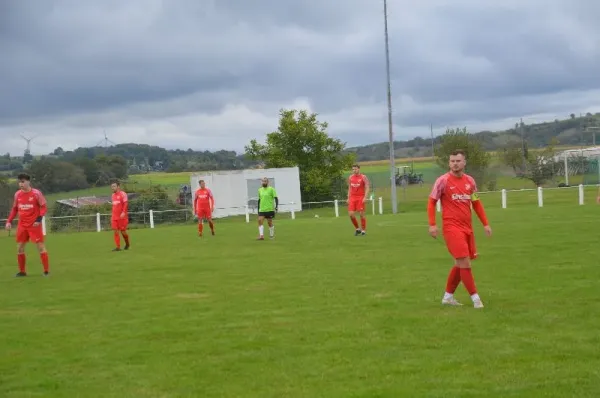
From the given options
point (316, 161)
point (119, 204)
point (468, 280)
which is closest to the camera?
point (468, 280)

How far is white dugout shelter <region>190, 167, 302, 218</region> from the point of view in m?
55.3

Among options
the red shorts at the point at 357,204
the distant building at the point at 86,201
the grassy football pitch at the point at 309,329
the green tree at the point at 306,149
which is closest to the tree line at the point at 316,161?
the green tree at the point at 306,149

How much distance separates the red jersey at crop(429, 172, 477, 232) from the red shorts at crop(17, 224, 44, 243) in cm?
946

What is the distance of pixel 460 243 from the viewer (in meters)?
10.6

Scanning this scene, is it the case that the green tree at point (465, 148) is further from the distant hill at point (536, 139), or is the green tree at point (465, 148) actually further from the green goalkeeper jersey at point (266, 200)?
the green goalkeeper jersey at point (266, 200)

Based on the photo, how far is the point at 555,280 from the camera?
1282 cm

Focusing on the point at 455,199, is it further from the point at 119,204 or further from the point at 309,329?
the point at 119,204

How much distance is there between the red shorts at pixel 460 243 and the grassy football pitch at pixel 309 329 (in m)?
0.71

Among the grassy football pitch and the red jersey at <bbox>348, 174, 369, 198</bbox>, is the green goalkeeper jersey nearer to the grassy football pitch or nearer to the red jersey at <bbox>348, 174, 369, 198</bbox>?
the red jersey at <bbox>348, 174, 369, 198</bbox>

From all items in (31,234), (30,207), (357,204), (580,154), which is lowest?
(357,204)

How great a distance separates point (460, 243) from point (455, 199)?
628mm

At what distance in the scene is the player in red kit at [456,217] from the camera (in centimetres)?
1066

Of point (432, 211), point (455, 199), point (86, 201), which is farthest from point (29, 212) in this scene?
point (86, 201)

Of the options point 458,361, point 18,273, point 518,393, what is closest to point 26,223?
point 18,273
